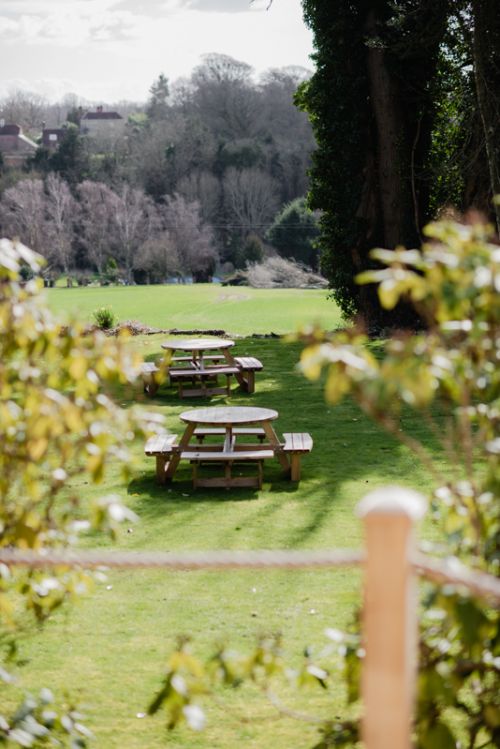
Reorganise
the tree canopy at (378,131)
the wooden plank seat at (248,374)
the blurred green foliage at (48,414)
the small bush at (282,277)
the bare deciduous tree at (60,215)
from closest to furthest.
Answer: the blurred green foliage at (48,414)
the wooden plank seat at (248,374)
the tree canopy at (378,131)
the small bush at (282,277)
the bare deciduous tree at (60,215)

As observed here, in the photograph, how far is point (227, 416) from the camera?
973cm

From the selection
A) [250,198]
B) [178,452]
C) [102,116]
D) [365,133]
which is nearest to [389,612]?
[178,452]

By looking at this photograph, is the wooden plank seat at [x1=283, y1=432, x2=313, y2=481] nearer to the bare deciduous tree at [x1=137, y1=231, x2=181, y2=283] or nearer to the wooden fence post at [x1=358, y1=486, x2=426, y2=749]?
the wooden fence post at [x1=358, y1=486, x2=426, y2=749]

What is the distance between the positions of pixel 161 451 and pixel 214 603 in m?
3.10

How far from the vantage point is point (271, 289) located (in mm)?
54250

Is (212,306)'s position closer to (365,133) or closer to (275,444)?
(365,133)

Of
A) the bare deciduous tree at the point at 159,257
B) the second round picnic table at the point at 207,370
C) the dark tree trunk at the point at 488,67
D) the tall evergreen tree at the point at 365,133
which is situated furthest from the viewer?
the bare deciduous tree at the point at 159,257

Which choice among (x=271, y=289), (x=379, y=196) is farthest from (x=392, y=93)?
(x=271, y=289)

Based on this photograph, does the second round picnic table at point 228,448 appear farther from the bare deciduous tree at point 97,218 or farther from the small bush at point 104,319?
the bare deciduous tree at point 97,218

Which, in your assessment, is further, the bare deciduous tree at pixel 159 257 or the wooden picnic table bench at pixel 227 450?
the bare deciduous tree at pixel 159 257

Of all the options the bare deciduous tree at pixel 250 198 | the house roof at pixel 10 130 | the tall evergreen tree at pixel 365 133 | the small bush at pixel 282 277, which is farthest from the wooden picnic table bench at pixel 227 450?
the house roof at pixel 10 130

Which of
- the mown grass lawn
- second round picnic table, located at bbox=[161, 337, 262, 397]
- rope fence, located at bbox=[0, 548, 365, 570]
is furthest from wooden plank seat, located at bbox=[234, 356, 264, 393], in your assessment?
rope fence, located at bbox=[0, 548, 365, 570]

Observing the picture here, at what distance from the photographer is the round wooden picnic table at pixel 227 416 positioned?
954 centimetres

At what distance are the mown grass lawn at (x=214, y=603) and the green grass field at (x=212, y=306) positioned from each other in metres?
14.5
